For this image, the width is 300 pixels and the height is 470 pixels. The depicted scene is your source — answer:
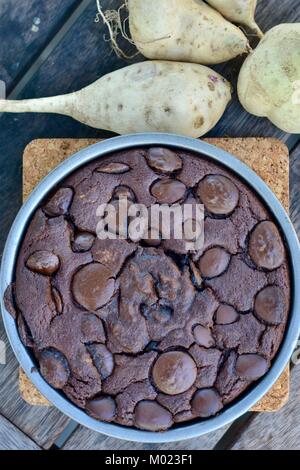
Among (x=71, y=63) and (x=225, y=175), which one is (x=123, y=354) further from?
(x=71, y=63)

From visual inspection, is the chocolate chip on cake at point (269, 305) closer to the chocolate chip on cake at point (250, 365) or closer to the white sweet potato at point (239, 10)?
the chocolate chip on cake at point (250, 365)

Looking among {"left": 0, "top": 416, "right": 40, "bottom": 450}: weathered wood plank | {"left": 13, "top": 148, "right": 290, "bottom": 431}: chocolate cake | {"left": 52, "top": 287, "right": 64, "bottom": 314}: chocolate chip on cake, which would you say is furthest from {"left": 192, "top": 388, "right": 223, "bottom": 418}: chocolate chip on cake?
{"left": 0, "top": 416, "right": 40, "bottom": 450}: weathered wood plank

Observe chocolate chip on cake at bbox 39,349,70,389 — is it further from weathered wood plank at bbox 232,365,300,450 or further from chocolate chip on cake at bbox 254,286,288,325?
weathered wood plank at bbox 232,365,300,450

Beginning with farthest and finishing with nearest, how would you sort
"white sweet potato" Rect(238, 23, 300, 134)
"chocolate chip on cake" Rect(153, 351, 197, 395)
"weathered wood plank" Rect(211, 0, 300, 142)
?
1. "weathered wood plank" Rect(211, 0, 300, 142)
2. "white sweet potato" Rect(238, 23, 300, 134)
3. "chocolate chip on cake" Rect(153, 351, 197, 395)

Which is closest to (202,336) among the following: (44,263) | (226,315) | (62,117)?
(226,315)

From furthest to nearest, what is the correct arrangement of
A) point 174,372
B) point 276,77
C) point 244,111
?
point 244,111 < point 276,77 < point 174,372

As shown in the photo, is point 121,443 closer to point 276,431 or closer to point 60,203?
point 276,431

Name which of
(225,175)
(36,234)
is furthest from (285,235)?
(36,234)
